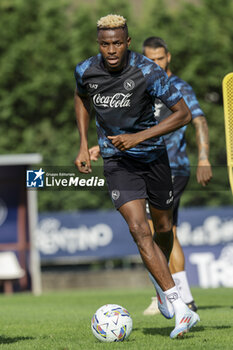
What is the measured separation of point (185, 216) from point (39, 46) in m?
13.6

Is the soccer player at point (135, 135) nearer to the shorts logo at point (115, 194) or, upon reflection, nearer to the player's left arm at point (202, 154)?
the shorts logo at point (115, 194)

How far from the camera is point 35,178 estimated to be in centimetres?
668

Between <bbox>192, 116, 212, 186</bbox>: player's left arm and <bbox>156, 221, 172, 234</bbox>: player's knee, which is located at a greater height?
<bbox>192, 116, 212, 186</bbox>: player's left arm

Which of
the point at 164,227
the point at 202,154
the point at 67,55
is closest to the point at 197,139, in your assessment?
the point at 202,154

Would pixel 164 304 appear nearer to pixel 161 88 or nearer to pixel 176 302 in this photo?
pixel 176 302

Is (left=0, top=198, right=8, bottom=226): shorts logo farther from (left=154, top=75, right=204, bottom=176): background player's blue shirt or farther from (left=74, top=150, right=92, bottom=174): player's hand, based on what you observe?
(left=74, top=150, right=92, bottom=174): player's hand

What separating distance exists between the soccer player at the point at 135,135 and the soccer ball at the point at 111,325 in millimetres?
364

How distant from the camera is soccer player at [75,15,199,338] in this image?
5984mm

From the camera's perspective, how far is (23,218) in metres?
21.7

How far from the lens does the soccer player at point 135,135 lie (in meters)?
5.98

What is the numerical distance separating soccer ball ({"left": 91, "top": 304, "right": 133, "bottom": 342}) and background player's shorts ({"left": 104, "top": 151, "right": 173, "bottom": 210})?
2.82ft

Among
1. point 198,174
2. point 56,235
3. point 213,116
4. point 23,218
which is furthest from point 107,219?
point 198,174

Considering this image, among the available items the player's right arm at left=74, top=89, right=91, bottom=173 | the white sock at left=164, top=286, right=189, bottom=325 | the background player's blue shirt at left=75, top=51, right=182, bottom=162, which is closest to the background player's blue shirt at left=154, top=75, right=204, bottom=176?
the player's right arm at left=74, top=89, right=91, bottom=173

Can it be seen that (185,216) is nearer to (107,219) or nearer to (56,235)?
(107,219)
